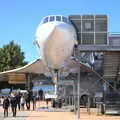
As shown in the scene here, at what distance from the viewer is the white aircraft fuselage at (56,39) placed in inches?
909

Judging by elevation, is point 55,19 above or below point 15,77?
above

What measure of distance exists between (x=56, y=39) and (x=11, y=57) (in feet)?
204

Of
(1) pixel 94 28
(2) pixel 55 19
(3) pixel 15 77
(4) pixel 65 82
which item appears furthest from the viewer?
(3) pixel 15 77

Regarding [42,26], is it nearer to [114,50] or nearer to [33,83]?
[114,50]

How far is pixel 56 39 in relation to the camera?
914 inches

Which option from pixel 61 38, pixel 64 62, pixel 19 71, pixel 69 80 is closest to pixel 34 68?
pixel 19 71

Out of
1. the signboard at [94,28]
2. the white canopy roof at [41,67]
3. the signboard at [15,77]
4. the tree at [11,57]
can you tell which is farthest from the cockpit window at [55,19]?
the tree at [11,57]

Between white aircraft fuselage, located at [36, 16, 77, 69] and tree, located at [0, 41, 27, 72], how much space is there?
186ft

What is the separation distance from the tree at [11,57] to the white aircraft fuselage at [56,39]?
186ft

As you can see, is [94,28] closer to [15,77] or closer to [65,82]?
[65,82]

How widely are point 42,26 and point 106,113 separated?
6630mm

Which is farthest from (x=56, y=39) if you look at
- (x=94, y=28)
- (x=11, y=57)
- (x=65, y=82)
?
(x=11, y=57)

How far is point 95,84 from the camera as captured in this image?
32.0 meters

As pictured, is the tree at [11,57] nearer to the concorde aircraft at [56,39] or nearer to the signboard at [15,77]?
the signboard at [15,77]
